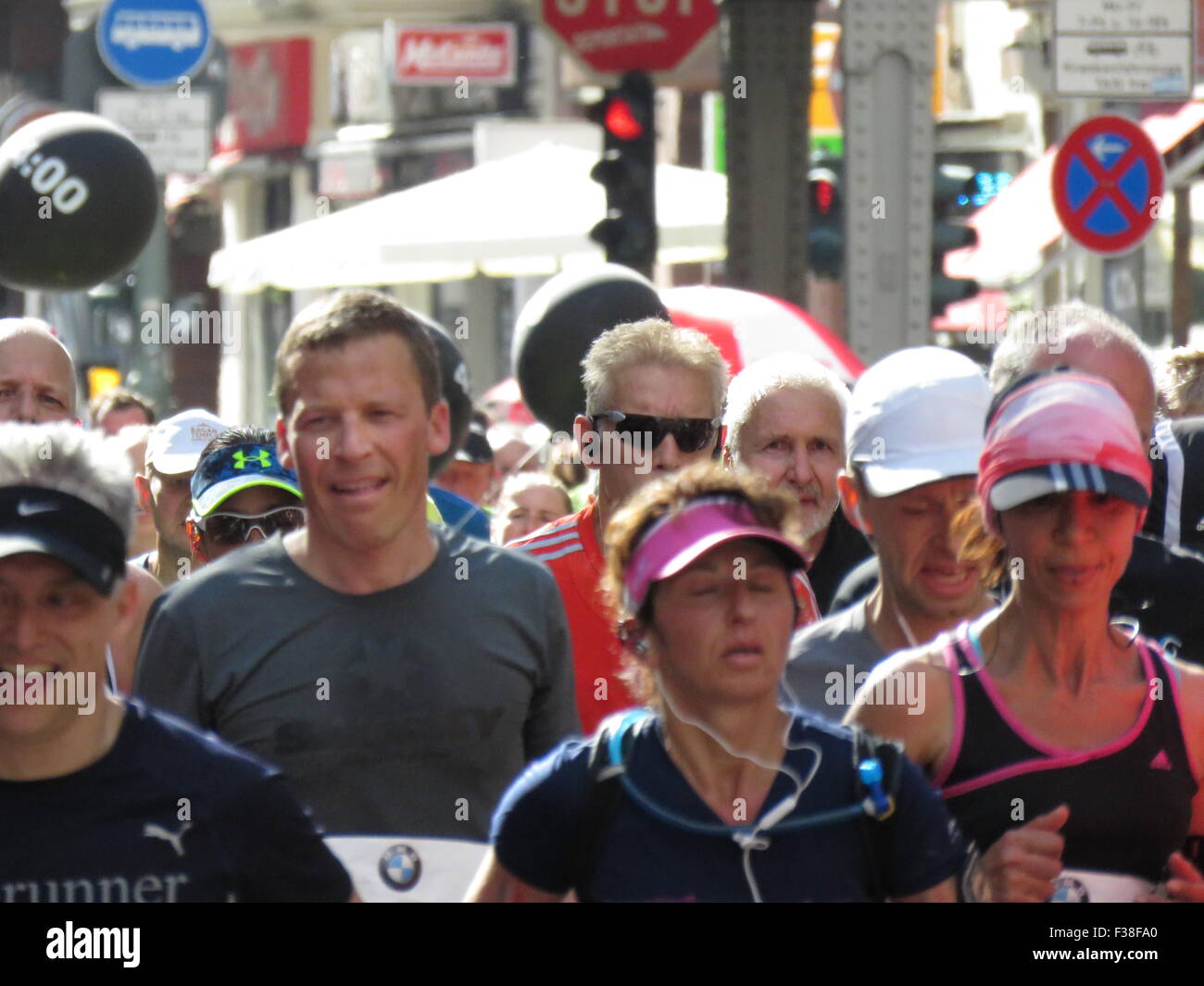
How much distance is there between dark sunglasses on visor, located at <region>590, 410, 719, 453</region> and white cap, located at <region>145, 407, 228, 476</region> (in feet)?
5.67

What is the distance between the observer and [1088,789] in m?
3.60

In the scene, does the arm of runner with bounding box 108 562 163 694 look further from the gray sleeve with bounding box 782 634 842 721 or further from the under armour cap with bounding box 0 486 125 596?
the under armour cap with bounding box 0 486 125 596

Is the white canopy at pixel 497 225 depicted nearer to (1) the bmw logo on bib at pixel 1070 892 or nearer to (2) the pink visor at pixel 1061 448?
(2) the pink visor at pixel 1061 448

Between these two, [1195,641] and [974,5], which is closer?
[1195,641]

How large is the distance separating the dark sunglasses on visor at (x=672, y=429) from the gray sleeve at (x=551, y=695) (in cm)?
104

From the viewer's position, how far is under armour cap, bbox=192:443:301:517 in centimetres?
561

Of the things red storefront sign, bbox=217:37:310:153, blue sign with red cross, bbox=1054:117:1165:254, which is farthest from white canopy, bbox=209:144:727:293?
red storefront sign, bbox=217:37:310:153

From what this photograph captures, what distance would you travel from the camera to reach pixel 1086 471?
369 cm

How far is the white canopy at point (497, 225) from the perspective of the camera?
45.3ft

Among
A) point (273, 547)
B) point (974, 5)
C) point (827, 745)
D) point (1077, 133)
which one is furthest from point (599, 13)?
point (974, 5)

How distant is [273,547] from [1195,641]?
1.78m

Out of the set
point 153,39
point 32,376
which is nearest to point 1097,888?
point 32,376
